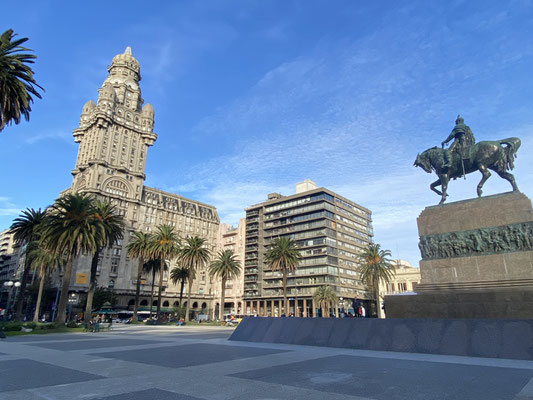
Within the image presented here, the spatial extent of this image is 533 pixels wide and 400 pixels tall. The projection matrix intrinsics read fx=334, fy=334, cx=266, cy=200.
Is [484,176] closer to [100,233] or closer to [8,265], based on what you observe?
[100,233]

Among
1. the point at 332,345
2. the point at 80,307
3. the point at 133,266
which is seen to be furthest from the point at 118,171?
the point at 332,345

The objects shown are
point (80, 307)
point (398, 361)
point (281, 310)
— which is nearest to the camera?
point (398, 361)

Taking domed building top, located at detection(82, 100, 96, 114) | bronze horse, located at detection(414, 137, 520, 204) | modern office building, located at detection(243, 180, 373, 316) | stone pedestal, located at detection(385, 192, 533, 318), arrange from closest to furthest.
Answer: stone pedestal, located at detection(385, 192, 533, 318)
bronze horse, located at detection(414, 137, 520, 204)
modern office building, located at detection(243, 180, 373, 316)
domed building top, located at detection(82, 100, 96, 114)

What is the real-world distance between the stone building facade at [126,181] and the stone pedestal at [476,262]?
8285 centimetres

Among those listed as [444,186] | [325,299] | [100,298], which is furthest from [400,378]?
[100,298]

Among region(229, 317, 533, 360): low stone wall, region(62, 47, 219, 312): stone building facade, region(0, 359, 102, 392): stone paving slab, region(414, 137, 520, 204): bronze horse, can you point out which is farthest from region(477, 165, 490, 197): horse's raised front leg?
region(62, 47, 219, 312): stone building facade

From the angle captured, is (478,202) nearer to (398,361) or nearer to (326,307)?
(398,361)

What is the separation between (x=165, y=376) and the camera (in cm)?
905

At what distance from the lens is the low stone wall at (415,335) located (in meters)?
11.7

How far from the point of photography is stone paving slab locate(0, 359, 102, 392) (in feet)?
27.0

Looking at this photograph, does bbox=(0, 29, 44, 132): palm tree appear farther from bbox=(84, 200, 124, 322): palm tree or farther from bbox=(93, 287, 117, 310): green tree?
bbox=(93, 287, 117, 310): green tree

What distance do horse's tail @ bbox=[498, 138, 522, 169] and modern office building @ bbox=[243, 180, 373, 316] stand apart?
7661 centimetres

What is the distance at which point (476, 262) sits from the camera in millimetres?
16312

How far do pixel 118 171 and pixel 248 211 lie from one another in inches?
1769
